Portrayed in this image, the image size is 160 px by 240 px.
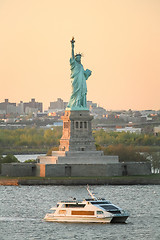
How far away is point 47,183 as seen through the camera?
90188mm

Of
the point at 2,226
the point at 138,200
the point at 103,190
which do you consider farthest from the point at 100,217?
the point at 103,190

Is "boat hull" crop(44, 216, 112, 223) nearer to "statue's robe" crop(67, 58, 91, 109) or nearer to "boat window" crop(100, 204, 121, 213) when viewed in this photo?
"boat window" crop(100, 204, 121, 213)

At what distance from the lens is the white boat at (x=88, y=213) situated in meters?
66.0

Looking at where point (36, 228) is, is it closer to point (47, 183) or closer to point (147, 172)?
point (47, 183)

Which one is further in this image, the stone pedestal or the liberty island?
the stone pedestal

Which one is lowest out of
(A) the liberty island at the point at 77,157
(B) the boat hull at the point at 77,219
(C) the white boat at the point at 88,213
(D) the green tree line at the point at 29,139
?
(B) the boat hull at the point at 77,219

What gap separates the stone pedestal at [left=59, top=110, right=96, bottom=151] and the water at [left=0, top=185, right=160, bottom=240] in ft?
26.1

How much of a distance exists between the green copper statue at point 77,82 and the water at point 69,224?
11047mm

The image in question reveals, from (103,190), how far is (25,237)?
75.8 ft

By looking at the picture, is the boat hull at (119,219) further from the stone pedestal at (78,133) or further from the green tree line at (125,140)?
the green tree line at (125,140)

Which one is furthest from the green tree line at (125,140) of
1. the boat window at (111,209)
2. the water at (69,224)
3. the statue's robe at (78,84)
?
the boat window at (111,209)

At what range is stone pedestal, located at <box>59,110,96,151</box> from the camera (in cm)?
9562

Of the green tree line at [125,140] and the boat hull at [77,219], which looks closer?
the boat hull at [77,219]

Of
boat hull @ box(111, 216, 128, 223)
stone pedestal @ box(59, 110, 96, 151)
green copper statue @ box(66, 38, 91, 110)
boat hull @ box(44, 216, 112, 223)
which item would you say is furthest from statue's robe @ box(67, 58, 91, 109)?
boat hull @ box(111, 216, 128, 223)
